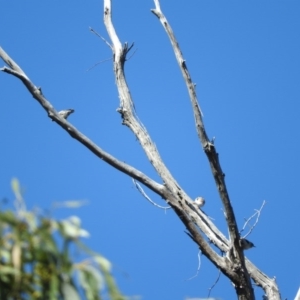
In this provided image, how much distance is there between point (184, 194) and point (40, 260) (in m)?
2.93

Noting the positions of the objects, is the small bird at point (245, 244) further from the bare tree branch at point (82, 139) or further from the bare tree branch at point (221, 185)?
the bare tree branch at point (82, 139)

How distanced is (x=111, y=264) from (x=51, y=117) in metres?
2.48

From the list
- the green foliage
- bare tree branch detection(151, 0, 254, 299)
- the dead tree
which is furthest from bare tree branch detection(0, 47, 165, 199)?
the green foliage

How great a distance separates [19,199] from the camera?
1365mm

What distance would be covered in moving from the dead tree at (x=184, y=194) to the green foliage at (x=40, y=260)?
2091 mm

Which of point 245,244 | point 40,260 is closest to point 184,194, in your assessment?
point 245,244

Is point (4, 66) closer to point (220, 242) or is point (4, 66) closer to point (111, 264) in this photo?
point (220, 242)

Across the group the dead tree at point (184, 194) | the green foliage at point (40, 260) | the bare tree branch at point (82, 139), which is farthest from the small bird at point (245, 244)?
the green foliage at point (40, 260)

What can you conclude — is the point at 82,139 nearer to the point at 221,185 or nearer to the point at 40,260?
the point at 221,185

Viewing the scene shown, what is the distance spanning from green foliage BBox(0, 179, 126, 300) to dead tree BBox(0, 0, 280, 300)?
2.09 m

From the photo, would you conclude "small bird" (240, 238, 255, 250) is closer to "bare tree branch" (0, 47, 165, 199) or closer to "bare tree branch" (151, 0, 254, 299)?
"bare tree branch" (151, 0, 254, 299)

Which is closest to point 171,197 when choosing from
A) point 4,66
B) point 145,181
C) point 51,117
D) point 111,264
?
point 145,181

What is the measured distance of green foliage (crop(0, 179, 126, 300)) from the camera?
1328 mm

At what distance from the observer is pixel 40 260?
4.49ft
